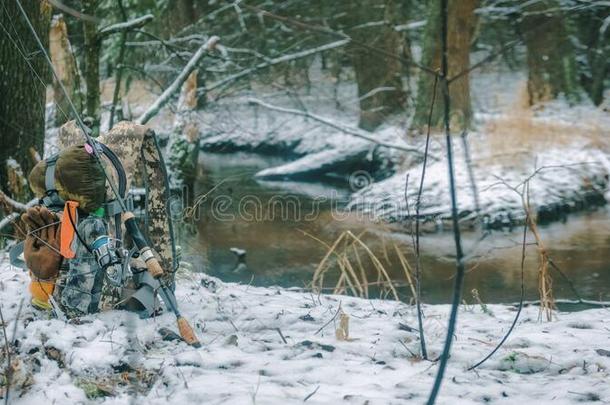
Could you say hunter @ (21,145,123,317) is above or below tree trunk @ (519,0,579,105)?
below

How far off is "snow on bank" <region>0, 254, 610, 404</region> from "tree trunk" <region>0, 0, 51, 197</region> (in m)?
2.19

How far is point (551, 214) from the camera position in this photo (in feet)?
33.7

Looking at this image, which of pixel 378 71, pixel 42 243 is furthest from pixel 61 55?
pixel 378 71

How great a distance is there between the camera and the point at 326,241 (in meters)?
9.07

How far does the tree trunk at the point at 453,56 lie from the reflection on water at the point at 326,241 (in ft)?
7.07

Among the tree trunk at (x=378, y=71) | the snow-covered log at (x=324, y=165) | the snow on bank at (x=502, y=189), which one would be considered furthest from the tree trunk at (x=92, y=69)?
the tree trunk at (x=378, y=71)

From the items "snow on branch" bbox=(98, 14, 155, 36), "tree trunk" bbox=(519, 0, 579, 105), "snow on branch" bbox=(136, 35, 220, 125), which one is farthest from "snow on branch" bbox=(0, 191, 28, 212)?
"tree trunk" bbox=(519, 0, 579, 105)

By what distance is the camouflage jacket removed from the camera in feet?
11.8

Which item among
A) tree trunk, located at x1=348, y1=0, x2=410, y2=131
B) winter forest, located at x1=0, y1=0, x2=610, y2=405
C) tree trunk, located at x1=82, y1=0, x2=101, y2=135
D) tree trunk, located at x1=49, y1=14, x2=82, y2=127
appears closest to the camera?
winter forest, located at x1=0, y1=0, x2=610, y2=405

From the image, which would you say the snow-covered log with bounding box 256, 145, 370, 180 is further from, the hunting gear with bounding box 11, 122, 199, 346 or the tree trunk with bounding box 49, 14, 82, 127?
the hunting gear with bounding box 11, 122, 199, 346

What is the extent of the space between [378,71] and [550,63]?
3.49m

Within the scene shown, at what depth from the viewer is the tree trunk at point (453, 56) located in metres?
12.4

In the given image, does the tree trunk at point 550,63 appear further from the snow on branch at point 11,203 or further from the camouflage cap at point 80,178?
the camouflage cap at point 80,178

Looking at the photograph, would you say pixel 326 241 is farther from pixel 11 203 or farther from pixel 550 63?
pixel 550 63
